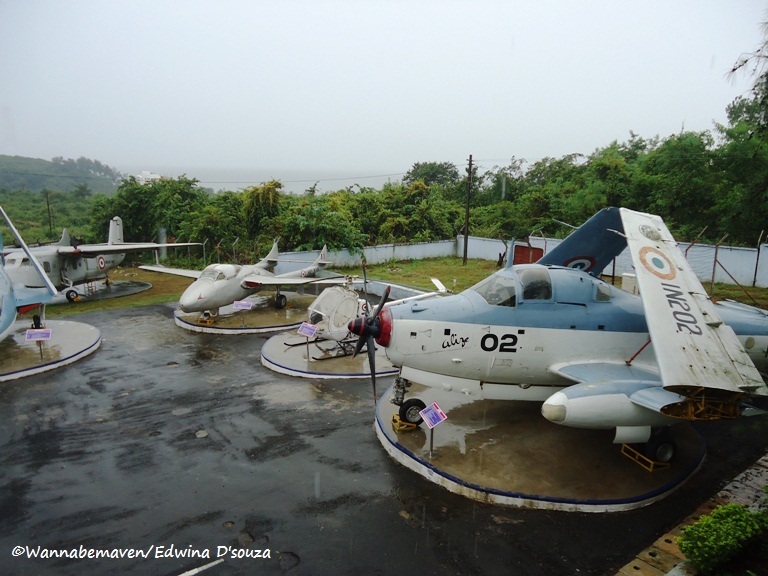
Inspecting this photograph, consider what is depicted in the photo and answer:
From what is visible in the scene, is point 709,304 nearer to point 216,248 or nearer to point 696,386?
point 696,386

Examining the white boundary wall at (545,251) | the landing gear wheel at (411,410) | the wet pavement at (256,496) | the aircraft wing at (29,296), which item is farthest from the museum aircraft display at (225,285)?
the landing gear wheel at (411,410)

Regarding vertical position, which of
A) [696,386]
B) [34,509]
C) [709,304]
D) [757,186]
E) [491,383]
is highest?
[757,186]

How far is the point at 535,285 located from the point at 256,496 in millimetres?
6669

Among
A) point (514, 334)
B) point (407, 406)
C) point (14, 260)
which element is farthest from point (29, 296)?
point (514, 334)

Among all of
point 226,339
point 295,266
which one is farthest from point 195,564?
point 295,266

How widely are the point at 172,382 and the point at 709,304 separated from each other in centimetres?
1332

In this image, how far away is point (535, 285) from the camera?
962 centimetres

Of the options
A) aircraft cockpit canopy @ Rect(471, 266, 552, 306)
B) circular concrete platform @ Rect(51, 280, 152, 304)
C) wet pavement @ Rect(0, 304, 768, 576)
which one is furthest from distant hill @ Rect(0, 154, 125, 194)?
aircraft cockpit canopy @ Rect(471, 266, 552, 306)

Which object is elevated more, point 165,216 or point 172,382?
point 165,216

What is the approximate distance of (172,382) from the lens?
44.3 feet

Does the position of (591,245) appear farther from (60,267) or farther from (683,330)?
(60,267)

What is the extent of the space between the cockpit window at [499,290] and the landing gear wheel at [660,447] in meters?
3.58

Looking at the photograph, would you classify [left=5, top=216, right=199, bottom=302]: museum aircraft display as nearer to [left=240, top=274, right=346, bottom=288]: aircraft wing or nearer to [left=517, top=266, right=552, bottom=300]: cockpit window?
[left=240, top=274, right=346, bottom=288]: aircraft wing

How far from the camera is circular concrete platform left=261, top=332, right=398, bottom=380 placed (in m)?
14.0
